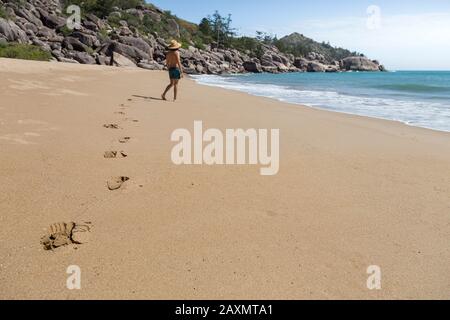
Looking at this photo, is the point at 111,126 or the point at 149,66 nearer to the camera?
the point at 111,126

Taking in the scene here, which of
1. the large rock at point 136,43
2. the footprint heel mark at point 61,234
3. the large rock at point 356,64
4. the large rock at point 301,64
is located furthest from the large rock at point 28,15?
the large rock at point 356,64

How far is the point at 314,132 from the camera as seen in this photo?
19.6 feet

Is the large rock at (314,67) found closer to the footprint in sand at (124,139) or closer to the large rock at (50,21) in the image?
the large rock at (50,21)

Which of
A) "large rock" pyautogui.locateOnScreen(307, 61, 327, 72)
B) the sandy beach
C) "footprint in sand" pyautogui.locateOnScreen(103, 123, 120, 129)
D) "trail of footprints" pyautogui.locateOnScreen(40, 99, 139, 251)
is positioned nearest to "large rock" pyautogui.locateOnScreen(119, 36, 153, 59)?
"footprint in sand" pyautogui.locateOnScreen(103, 123, 120, 129)

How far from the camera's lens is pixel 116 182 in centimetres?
319

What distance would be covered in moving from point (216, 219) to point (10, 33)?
29912 millimetres

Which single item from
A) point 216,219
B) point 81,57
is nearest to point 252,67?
point 81,57

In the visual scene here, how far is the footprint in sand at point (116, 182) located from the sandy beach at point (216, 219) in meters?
0.06

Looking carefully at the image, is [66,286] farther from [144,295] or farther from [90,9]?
[90,9]

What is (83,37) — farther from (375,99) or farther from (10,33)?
(375,99)

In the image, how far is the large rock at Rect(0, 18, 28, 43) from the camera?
25.7 metres

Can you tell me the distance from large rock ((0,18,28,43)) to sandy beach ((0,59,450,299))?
25963 mm

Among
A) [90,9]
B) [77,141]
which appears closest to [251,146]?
[77,141]

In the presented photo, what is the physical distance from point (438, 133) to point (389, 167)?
11.4 feet
